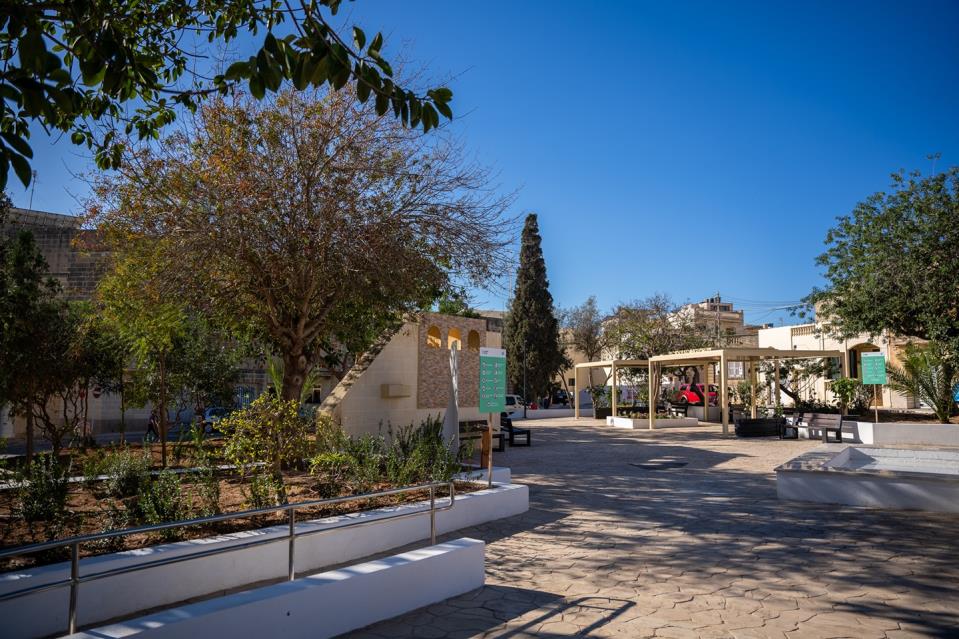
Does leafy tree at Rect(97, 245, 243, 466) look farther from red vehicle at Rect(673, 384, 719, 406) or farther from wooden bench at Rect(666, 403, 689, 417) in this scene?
red vehicle at Rect(673, 384, 719, 406)

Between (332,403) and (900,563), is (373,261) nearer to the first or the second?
(332,403)

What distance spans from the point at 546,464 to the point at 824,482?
6257 mm

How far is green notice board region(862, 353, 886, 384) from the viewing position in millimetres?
17984

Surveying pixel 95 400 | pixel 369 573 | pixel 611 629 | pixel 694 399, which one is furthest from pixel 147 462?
pixel 694 399

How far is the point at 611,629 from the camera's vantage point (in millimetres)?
4922

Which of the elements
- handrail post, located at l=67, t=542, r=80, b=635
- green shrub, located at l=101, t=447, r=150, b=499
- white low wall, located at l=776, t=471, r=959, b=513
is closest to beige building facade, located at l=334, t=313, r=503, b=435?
green shrub, located at l=101, t=447, r=150, b=499

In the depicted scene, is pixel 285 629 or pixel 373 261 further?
pixel 373 261

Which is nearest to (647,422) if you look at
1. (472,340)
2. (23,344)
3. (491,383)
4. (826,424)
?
(826,424)

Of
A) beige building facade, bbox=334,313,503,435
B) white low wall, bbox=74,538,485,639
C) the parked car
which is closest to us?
white low wall, bbox=74,538,485,639

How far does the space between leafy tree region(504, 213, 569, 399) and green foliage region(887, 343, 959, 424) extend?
25227 millimetres

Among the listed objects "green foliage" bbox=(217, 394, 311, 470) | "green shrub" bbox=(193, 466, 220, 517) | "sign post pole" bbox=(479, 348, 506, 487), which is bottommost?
"green shrub" bbox=(193, 466, 220, 517)

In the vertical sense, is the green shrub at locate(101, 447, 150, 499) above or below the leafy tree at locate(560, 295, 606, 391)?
below

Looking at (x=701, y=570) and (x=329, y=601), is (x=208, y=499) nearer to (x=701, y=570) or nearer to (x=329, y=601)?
(x=329, y=601)

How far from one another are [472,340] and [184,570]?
10.7 meters
